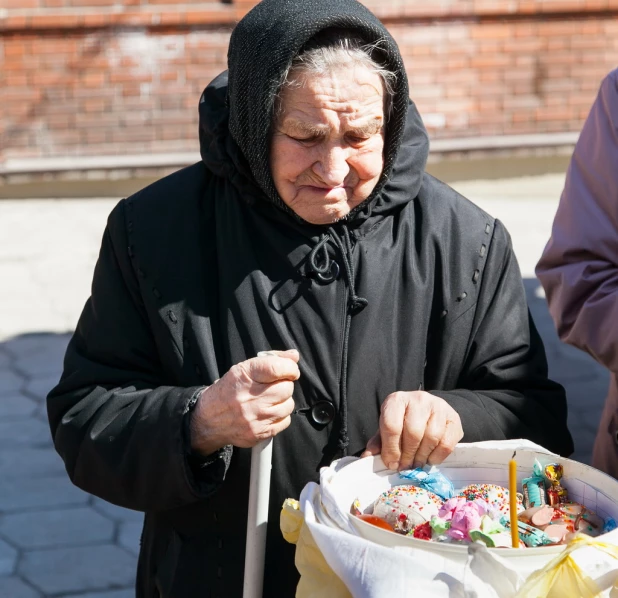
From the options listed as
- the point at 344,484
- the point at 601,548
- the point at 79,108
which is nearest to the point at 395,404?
the point at 344,484

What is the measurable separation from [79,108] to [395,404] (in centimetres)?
722

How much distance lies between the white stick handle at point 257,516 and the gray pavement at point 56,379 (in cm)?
213

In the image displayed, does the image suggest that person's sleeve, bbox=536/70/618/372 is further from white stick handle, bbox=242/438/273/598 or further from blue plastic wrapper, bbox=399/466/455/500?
white stick handle, bbox=242/438/273/598

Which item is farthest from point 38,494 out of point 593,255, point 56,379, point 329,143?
point 329,143

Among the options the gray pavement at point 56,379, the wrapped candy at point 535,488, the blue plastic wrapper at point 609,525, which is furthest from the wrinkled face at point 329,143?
the gray pavement at point 56,379

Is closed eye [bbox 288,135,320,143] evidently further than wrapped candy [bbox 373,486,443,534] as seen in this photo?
A: Yes

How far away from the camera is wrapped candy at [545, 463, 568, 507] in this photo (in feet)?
5.19

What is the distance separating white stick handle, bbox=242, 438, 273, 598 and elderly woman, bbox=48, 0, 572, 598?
0.08 meters

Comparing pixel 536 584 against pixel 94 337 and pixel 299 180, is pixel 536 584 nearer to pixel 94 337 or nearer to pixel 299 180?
pixel 299 180

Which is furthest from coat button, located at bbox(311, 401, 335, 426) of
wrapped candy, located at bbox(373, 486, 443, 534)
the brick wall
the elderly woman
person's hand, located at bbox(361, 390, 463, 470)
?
the brick wall

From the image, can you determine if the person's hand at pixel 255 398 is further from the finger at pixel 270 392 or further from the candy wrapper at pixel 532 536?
the candy wrapper at pixel 532 536

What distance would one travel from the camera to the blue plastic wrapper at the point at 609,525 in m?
1.48

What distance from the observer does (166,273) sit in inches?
74.3

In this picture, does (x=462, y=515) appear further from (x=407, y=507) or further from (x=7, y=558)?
(x=7, y=558)
